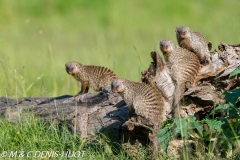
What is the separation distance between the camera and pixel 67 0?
13.4m

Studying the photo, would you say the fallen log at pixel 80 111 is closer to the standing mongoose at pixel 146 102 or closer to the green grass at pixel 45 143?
the green grass at pixel 45 143

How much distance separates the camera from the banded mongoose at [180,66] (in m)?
4.07

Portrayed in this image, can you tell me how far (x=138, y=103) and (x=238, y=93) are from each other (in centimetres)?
81

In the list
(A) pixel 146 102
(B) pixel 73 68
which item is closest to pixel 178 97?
(A) pixel 146 102

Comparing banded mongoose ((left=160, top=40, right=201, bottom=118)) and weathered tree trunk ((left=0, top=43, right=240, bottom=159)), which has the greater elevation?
banded mongoose ((left=160, top=40, right=201, bottom=118))

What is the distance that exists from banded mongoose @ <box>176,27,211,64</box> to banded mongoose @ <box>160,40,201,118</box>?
0.08 m

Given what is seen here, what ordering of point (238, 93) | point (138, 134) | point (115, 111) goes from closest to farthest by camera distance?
point (238, 93), point (138, 134), point (115, 111)

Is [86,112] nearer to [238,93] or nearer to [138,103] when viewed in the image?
[138,103]

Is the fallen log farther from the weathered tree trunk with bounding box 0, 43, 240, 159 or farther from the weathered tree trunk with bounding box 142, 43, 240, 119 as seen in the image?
the weathered tree trunk with bounding box 142, 43, 240, 119

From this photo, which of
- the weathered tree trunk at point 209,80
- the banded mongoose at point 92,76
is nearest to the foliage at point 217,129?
the weathered tree trunk at point 209,80

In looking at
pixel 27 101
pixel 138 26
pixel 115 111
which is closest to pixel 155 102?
pixel 115 111

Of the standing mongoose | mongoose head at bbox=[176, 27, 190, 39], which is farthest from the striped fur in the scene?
mongoose head at bbox=[176, 27, 190, 39]

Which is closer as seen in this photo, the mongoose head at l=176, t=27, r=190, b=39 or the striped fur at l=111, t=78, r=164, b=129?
the striped fur at l=111, t=78, r=164, b=129

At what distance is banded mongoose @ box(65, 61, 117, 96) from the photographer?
207 inches
